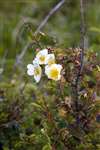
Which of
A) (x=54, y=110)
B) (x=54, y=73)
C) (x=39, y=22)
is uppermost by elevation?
(x=39, y=22)

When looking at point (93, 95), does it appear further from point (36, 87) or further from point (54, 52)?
point (36, 87)

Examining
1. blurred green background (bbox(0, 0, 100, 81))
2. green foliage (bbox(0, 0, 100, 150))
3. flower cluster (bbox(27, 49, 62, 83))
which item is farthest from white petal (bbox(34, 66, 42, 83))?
blurred green background (bbox(0, 0, 100, 81))

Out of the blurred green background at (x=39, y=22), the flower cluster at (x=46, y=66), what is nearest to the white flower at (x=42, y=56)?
the flower cluster at (x=46, y=66)

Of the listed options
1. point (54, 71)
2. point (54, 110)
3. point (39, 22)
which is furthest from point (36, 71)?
point (39, 22)

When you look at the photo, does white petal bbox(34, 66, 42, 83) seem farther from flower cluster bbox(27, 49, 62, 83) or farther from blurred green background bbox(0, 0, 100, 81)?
blurred green background bbox(0, 0, 100, 81)

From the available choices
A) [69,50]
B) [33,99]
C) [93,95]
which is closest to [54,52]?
[69,50]

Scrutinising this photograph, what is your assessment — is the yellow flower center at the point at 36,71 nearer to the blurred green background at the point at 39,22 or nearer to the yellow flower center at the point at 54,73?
the yellow flower center at the point at 54,73

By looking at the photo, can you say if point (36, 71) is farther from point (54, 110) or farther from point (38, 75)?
point (54, 110)
